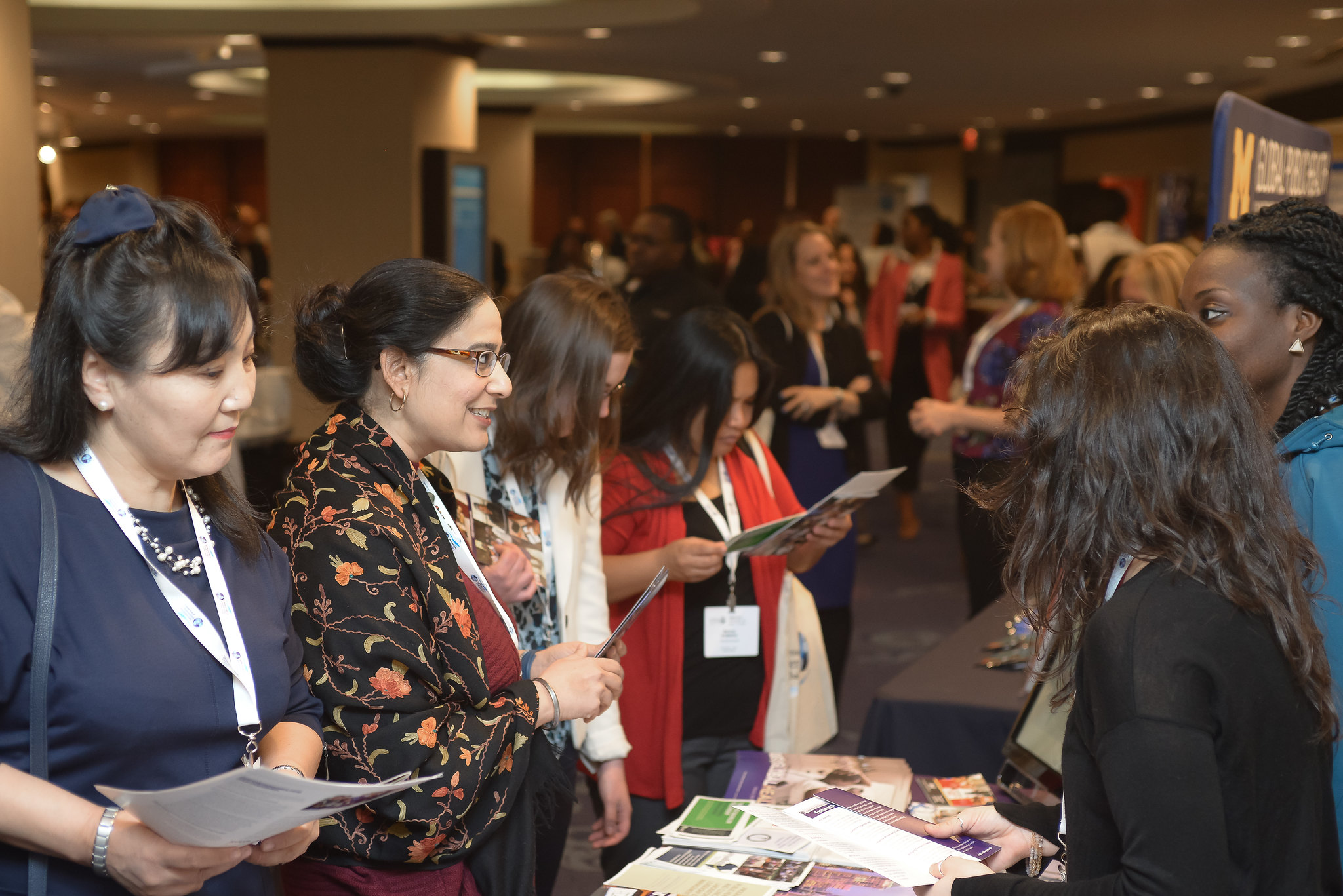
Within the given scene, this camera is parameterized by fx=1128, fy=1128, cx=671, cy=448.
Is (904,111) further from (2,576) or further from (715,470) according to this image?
(2,576)

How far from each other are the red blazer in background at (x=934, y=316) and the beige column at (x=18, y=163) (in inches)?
184

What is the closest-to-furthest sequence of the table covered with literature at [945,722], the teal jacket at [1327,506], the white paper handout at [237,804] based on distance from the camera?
the white paper handout at [237,804], the teal jacket at [1327,506], the table covered with literature at [945,722]

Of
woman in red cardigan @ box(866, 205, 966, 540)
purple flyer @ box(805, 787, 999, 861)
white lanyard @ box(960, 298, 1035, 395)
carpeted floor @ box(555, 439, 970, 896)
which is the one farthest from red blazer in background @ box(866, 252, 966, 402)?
purple flyer @ box(805, 787, 999, 861)

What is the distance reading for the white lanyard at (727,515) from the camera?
240 cm

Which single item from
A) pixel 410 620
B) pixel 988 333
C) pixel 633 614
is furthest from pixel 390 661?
pixel 988 333

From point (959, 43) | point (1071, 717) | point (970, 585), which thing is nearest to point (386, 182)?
point (959, 43)

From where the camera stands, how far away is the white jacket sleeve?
2086 millimetres

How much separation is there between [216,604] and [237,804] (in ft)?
0.97

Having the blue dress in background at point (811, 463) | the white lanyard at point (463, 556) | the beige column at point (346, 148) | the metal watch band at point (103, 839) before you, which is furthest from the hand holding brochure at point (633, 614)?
the beige column at point (346, 148)

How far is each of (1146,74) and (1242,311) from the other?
8.76 m

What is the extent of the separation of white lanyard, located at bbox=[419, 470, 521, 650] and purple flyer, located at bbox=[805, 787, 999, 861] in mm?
576

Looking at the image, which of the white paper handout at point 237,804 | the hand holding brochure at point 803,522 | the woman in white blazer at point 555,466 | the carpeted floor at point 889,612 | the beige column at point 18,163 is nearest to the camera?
the white paper handout at point 237,804

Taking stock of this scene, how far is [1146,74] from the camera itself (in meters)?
9.48

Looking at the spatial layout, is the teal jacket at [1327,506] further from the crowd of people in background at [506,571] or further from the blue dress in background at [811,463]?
the blue dress in background at [811,463]
